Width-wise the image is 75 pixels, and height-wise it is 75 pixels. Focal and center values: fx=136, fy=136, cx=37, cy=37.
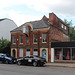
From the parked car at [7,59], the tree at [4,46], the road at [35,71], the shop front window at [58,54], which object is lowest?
the road at [35,71]

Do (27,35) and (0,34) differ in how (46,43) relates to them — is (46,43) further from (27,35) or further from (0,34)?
(0,34)

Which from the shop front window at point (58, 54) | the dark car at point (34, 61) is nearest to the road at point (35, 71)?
the dark car at point (34, 61)

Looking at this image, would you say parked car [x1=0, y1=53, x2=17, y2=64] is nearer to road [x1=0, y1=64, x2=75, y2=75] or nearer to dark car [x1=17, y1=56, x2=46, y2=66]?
dark car [x1=17, y1=56, x2=46, y2=66]

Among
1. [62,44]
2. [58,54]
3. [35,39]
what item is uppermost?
[35,39]

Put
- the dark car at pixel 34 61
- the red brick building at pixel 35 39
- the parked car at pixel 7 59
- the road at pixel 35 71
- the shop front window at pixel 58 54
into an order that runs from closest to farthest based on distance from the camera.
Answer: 1. the road at pixel 35 71
2. the dark car at pixel 34 61
3. the parked car at pixel 7 59
4. the shop front window at pixel 58 54
5. the red brick building at pixel 35 39

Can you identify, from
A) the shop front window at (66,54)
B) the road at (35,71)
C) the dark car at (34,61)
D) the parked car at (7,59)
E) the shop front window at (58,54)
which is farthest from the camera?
the shop front window at (58,54)

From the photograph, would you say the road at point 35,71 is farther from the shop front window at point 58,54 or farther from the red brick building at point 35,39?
the red brick building at point 35,39

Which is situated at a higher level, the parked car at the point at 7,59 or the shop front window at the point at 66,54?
the shop front window at the point at 66,54

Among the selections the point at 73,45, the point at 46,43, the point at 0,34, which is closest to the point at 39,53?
the point at 46,43

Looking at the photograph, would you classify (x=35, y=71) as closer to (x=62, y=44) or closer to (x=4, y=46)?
(x=62, y=44)

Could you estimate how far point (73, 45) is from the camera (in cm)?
2344

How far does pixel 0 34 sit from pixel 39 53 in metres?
15.7

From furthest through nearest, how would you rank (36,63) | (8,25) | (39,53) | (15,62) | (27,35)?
(8,25), (27,35), (39,53), (15,62), (36,63)

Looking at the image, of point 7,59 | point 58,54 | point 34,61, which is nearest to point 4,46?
point 7,59
